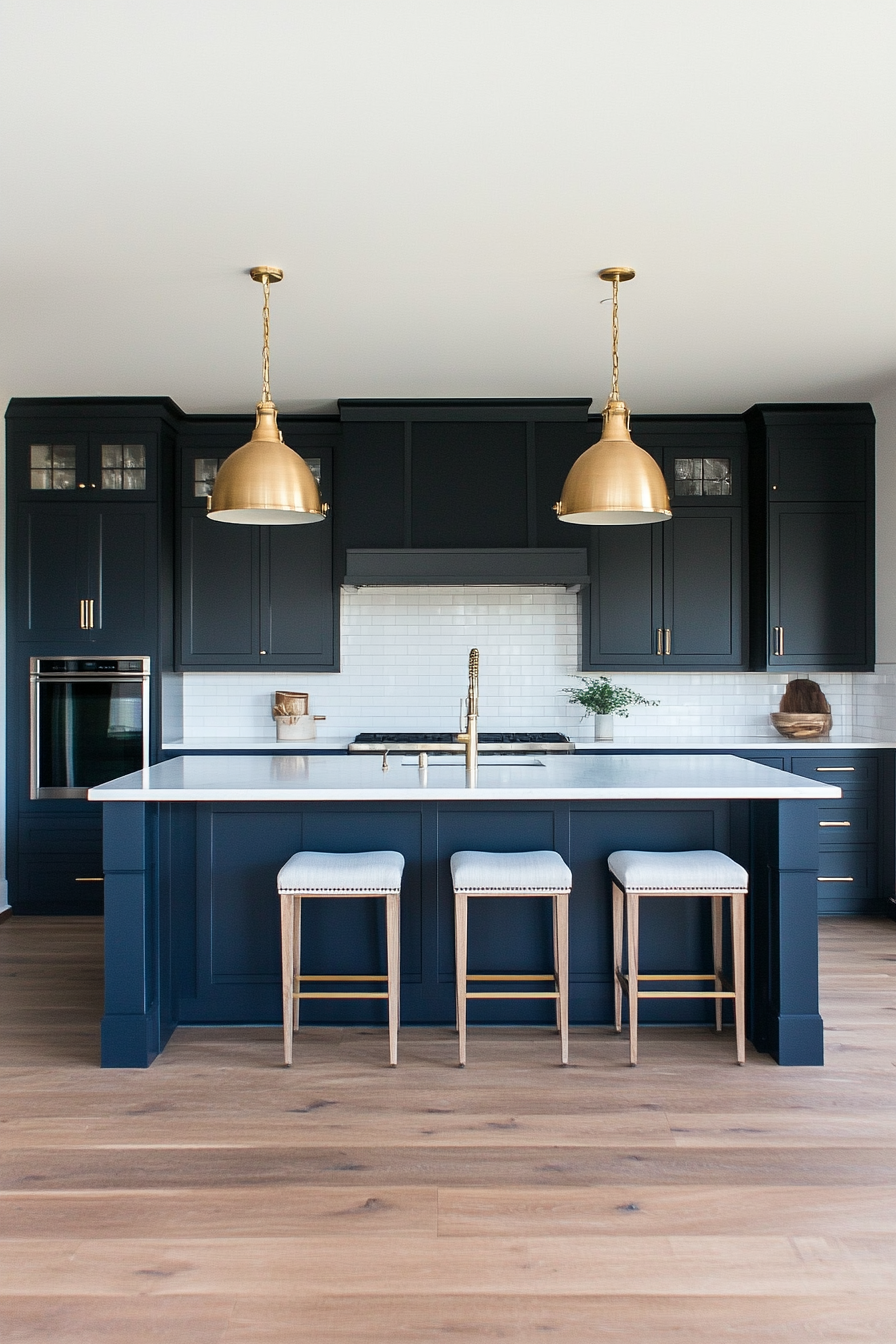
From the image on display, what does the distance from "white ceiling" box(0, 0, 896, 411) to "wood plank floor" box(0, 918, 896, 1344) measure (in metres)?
2.81

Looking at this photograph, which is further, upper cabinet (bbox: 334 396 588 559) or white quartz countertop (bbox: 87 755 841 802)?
upper cabinet (bbox: 334 396 588 559)

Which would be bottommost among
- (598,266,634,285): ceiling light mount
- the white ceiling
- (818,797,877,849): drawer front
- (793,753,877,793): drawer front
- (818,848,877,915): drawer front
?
(818,848,877,915): drawer front

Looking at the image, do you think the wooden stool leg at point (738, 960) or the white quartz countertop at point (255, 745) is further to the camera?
the white quartz countertop at point (255, 745)

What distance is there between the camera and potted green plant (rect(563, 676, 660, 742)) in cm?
554

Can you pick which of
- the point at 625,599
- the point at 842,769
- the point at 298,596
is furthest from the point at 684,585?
the point at 298,596

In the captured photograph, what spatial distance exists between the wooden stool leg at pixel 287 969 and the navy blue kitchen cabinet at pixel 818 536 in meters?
3.38

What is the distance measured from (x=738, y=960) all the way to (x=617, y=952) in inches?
17.8

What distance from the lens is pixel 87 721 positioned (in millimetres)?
5215

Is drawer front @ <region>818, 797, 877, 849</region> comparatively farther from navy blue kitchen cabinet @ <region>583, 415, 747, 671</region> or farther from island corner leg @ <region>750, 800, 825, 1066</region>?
island corner leg @ <region>750, 800, 825, 1066</region>

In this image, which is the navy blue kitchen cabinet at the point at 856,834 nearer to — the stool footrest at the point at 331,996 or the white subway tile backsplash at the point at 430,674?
the white subway tile backsplash at the point at 430,674

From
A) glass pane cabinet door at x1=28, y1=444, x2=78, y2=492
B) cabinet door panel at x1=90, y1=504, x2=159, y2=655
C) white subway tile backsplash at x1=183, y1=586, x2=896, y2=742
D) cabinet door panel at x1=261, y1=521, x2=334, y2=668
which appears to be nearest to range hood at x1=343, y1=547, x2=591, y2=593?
cabinet door panel at x1=261, y1=521, x2=334, y2=668

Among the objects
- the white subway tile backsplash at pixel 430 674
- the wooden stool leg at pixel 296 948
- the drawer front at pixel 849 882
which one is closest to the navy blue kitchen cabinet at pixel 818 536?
the white subway tile backsplash at pixel 430 674

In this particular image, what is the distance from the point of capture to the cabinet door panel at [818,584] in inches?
213

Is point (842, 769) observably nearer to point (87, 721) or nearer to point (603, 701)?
point (603, 701)
